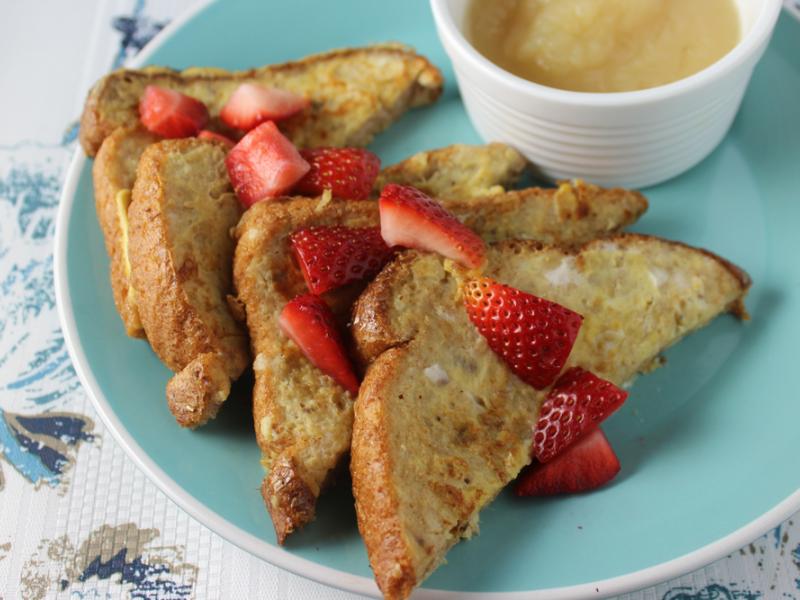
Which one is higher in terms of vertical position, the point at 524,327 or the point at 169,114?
the point at 169,114

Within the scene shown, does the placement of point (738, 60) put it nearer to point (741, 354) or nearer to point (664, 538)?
point (741, 354)

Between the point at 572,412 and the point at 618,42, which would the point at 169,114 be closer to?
the point at 618,42

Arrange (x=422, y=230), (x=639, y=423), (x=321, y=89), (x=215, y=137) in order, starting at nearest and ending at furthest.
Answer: (x=422, y=230) < (x=639, y=423) < (x=215, y=137) < (x=321, y=89)

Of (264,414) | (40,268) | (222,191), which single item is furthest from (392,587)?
(40,268)

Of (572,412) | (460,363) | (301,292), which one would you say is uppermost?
(301,292)

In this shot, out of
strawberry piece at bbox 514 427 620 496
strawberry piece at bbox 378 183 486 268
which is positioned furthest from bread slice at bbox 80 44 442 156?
strawberry piece at bbox 514 427 620 496

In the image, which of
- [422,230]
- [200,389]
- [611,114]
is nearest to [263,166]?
[422,230]

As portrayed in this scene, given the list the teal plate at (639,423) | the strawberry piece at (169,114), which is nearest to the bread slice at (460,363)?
the teal plate at (639,423)

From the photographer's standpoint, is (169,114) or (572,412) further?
(169,114)

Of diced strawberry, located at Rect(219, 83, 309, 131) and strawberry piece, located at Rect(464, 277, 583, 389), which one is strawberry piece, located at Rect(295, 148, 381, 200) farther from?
strawberry piece, located at Rect(464, 277, 583, 389)
